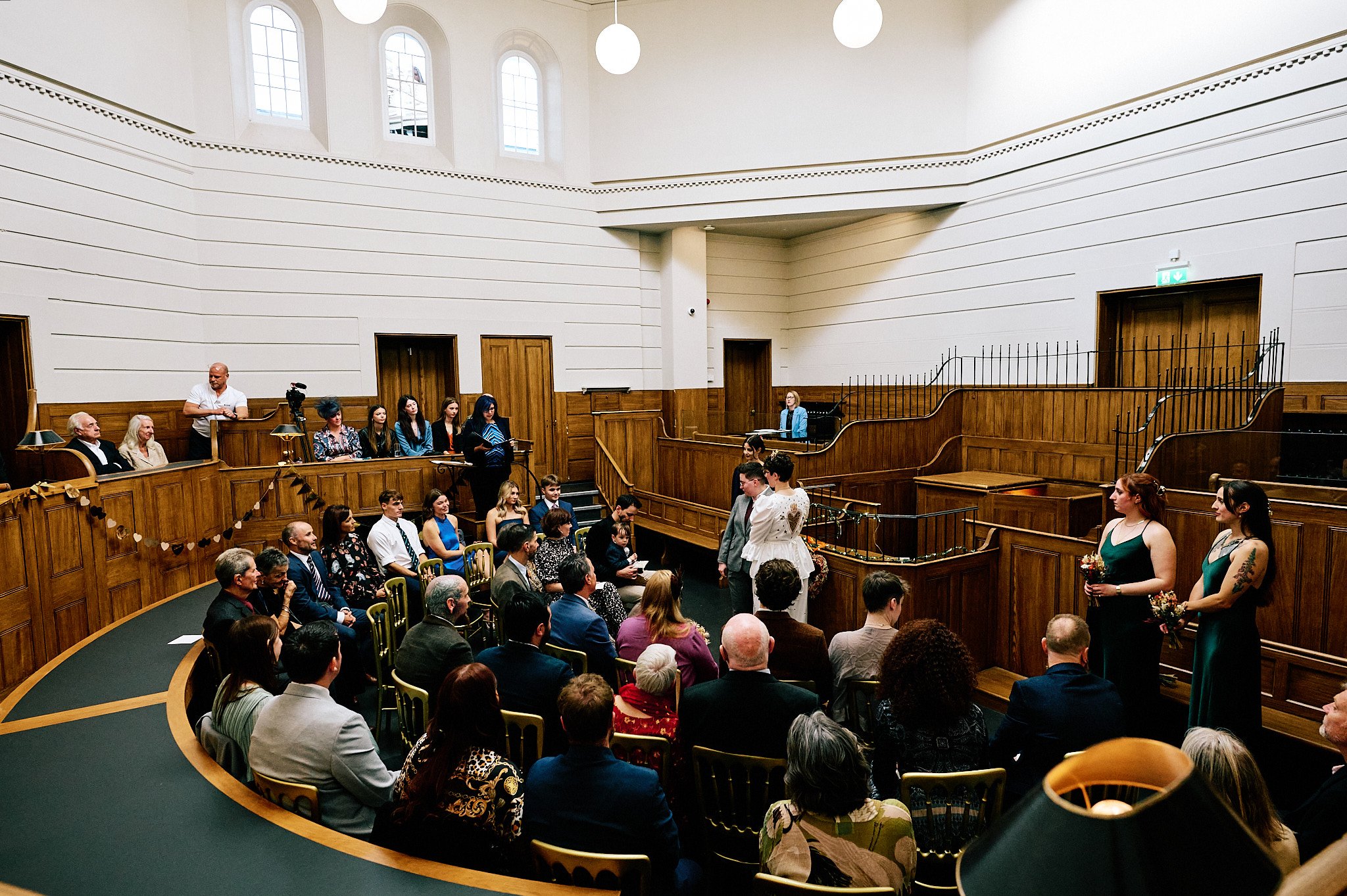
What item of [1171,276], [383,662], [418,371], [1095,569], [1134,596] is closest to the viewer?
[1134,596]

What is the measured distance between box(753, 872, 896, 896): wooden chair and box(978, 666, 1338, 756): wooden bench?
236 centimetres

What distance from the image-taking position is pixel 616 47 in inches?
293

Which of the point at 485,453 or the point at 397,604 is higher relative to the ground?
the point at 485,453

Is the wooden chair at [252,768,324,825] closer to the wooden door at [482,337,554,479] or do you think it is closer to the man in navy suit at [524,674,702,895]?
the man in navy suit at [524,674,702,895]

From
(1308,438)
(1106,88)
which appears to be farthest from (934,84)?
(1308,438)

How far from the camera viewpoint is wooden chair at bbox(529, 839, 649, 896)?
1960 mm

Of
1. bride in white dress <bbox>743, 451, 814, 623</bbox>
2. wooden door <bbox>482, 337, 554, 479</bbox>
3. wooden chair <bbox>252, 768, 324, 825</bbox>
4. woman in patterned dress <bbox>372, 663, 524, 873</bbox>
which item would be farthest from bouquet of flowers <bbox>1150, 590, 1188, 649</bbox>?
wooden door <bbox>482, 337, 554, 479</bbox>

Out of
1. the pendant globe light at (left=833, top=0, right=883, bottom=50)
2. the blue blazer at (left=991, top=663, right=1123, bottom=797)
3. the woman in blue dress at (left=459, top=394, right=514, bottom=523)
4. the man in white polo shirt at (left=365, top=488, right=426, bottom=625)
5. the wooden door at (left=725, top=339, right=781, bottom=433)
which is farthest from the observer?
the wooden door at (left=725, top=339, right=781, bottom=433)

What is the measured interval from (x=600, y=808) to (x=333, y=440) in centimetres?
645

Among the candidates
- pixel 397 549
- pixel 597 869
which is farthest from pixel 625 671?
pixel 397 549

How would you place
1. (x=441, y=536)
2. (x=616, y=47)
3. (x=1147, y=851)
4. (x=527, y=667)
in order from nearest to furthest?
(x=1147, y=851)
(x=527, y=667)
(x=441, y=536)
(x=616, y=47)

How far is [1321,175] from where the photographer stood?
6863 millimetres

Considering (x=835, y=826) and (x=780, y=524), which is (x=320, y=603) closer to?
(x=780, y=524)

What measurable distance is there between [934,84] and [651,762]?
10547mm
